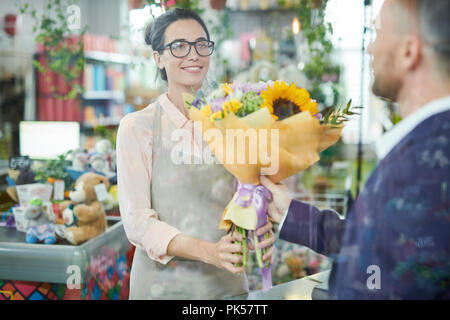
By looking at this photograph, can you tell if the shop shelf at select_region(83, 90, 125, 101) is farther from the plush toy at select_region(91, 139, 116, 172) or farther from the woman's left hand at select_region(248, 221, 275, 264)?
the woman's left hand at select_region(248, 221, 275, 264)

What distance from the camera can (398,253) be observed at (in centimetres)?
109

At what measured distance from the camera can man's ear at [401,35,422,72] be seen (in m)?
1.13

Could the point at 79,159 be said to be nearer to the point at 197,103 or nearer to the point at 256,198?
the point at 197,103

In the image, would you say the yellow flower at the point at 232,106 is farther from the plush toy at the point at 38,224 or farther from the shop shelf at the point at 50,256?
the plush toy at the point at 38,224

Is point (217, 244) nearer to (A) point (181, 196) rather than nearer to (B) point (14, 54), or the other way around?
(A) point (181, 196)

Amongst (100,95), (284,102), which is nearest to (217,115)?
(284,102)

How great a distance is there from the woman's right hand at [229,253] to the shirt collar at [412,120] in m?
0.44

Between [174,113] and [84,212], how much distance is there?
536mm

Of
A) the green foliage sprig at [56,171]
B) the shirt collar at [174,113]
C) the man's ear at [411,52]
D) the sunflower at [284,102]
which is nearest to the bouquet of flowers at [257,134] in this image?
the sunflower at [284,102]

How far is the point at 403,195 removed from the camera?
42.3 inches

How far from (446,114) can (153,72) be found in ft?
2.78

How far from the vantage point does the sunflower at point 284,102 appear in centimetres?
112

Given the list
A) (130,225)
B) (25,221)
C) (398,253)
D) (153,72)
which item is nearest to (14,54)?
(25,221)
